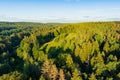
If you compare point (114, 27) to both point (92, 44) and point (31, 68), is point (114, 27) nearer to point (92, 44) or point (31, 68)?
point (92, 44)

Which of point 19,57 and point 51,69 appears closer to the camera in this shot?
point 51,69

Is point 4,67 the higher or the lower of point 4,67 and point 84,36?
the lower

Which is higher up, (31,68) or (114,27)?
(114,27)

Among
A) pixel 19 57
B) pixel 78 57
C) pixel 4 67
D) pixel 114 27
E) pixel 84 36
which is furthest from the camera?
pixel 114 27

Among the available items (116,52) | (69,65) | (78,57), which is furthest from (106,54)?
(69,65)

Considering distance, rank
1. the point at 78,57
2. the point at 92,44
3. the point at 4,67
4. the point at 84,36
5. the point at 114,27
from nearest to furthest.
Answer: the point at 4,67 < the point at 78,57 < the point at 92,44 < the point at 84,36 < the point at 114,27

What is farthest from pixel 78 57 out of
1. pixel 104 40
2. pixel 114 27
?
pixel 114 27

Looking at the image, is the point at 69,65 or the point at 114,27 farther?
the point at 114,27

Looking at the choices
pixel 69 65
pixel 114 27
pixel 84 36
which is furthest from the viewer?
pixel 114 27

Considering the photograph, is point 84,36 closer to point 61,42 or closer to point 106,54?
point 61,42
